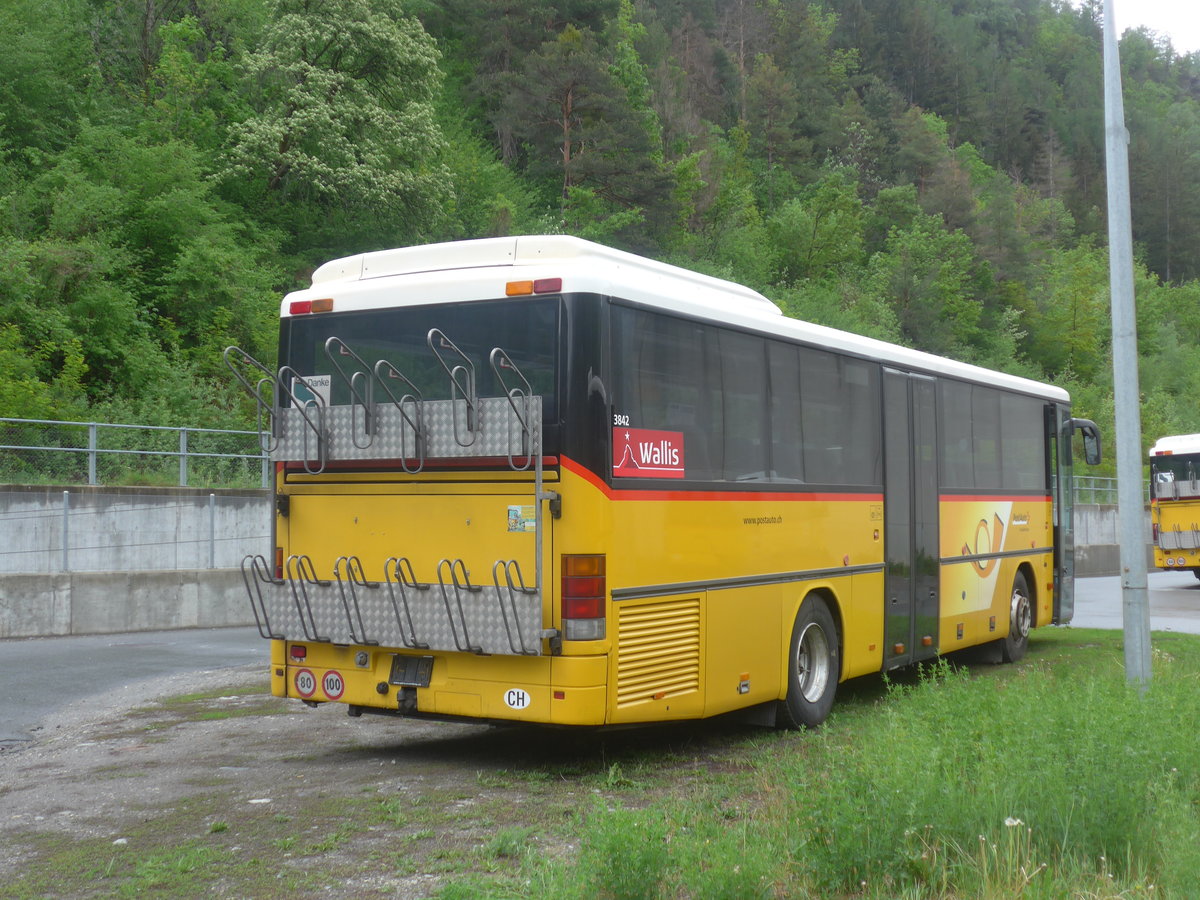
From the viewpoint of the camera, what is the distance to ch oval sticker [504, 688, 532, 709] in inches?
321

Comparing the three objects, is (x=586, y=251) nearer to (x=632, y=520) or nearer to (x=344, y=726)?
(x=632, y=520)

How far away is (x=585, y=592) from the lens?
804cm

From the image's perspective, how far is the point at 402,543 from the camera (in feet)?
28.7

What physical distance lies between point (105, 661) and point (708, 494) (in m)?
8.93

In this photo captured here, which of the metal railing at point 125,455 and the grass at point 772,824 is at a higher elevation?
the metal railing at point 125,455

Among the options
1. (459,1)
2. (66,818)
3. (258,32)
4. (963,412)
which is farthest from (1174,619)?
(459,1)

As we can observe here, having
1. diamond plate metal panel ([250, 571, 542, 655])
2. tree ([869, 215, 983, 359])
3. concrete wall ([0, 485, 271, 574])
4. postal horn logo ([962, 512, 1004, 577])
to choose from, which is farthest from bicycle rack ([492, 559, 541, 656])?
tree ([869, 215, 983, 359])

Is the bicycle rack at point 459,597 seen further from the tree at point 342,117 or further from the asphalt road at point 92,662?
the tree at point 342,117

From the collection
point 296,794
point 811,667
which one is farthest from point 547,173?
point 296,794

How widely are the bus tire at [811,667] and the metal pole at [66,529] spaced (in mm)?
11957

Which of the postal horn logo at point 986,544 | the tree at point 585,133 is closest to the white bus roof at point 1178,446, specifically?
the postal horn logo at point 986,544

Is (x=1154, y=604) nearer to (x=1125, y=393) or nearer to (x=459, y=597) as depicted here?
(x=1125, y=393)

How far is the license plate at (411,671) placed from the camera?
8.59m

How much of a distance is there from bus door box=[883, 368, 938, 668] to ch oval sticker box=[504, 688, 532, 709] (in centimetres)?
465
